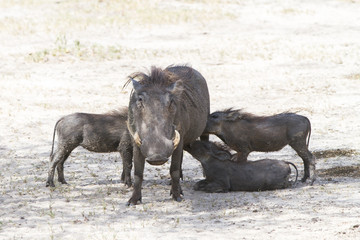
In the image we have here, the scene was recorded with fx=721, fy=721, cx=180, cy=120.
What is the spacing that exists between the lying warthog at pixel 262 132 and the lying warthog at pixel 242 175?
43cm

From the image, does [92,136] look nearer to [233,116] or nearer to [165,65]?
[233,116]

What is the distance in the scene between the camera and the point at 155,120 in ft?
24.6

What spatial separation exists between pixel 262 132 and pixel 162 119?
2.18 m

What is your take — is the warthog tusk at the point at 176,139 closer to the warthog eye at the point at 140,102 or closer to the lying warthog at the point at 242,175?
the warthog eye at the point at 140,102

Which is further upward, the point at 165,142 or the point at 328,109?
the point at 165,142

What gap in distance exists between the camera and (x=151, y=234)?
6.87 metres

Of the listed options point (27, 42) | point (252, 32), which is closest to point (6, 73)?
point (27, 42)

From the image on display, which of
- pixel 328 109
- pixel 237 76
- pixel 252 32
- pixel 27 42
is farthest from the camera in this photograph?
pixel 252 32

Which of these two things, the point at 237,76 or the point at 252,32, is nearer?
the point at 237,76

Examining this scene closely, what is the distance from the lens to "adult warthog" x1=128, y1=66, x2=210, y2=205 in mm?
7359

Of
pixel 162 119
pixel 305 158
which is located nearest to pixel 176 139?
pixel 162 119

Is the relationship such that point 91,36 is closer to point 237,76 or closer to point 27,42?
point 27,42

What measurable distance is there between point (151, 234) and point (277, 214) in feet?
4.53

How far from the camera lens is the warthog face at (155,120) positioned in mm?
7277
